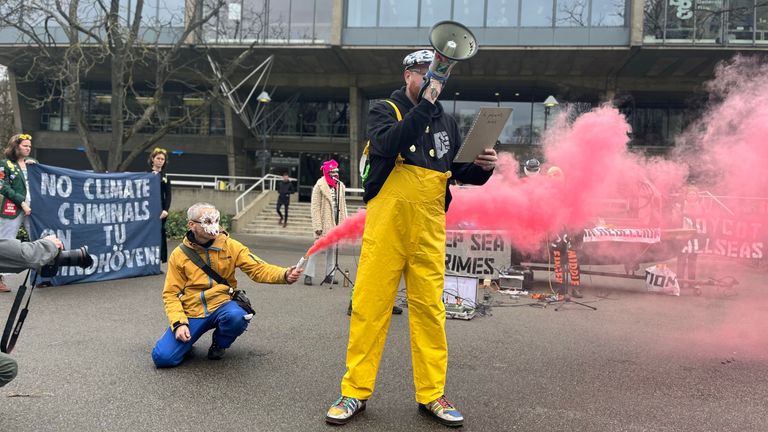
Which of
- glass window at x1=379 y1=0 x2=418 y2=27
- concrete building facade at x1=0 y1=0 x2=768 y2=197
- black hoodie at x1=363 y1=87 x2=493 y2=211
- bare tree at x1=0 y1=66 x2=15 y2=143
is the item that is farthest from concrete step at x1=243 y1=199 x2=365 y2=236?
bare tree at x1=0 y1=66 x2=15 y2=143

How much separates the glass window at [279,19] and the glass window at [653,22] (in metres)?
15.9

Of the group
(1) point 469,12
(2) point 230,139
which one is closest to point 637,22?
(1) point 469,12

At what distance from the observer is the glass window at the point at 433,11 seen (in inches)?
875

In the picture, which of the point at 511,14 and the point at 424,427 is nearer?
the point at 424,427

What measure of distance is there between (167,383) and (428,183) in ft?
7.74

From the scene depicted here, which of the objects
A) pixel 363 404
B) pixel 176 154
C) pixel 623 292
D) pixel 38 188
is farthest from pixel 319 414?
pixel 176 154

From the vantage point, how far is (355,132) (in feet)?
88.5

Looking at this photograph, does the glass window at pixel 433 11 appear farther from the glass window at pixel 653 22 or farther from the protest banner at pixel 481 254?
the protest banner at pixel 481 254

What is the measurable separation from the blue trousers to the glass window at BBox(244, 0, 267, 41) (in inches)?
819

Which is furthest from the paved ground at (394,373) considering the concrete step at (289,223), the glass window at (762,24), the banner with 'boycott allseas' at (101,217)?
the glass window at (762,24)

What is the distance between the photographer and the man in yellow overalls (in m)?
2.94

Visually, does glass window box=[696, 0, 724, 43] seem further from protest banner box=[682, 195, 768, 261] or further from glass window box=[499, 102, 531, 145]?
protest banner box=[682, 195, 768, 261]

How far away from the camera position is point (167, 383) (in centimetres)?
→ 354

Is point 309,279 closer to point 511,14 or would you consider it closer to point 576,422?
point 576,422
